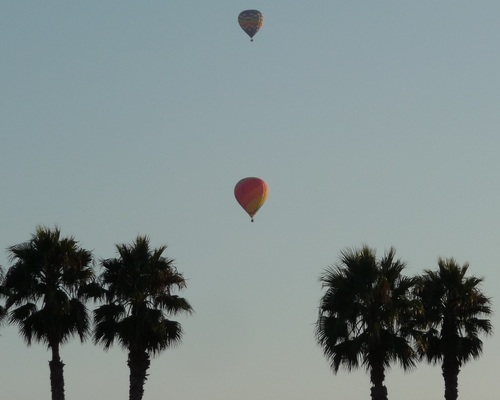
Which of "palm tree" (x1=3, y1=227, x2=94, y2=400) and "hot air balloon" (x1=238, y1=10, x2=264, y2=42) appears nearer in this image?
"palm tree" (x1=3, y1=227, x2=94, y2=400)

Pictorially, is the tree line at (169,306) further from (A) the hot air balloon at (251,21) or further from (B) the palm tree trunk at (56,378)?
(A) the hot air balloon at (251,21)

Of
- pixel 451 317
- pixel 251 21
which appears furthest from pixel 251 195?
pixel 451 317

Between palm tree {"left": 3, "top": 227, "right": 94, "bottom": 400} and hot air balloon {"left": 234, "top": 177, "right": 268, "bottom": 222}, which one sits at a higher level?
hot air balloon {"left": 234, "top": 177, "right": 268, "bottom": 222}

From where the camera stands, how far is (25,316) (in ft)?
261

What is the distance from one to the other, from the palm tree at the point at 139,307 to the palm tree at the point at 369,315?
769 cm

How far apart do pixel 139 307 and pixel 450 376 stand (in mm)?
13307

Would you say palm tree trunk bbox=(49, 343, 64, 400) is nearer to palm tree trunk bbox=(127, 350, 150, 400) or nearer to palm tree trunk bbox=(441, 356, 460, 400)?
palm tree trunk bbox=(127, 350, 150, 400)

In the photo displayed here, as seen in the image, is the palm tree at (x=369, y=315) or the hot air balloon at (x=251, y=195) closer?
the palm tree at (x=369, y=315)

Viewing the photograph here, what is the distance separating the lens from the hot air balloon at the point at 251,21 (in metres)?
134

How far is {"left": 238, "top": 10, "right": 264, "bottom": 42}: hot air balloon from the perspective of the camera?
133750 millimetres

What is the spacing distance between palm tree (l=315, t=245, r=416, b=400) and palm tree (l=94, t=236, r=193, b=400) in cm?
769

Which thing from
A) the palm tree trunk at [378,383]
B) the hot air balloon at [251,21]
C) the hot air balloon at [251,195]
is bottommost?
the palm tree trunk at [378,383]

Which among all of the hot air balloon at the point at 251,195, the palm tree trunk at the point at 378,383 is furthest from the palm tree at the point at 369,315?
the hot air balloon at the point at 251,195

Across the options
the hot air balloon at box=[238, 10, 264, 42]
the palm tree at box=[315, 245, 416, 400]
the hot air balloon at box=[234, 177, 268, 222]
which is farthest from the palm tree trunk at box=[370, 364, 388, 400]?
the hot air balloon at box=[238, 10, 264, 42]
